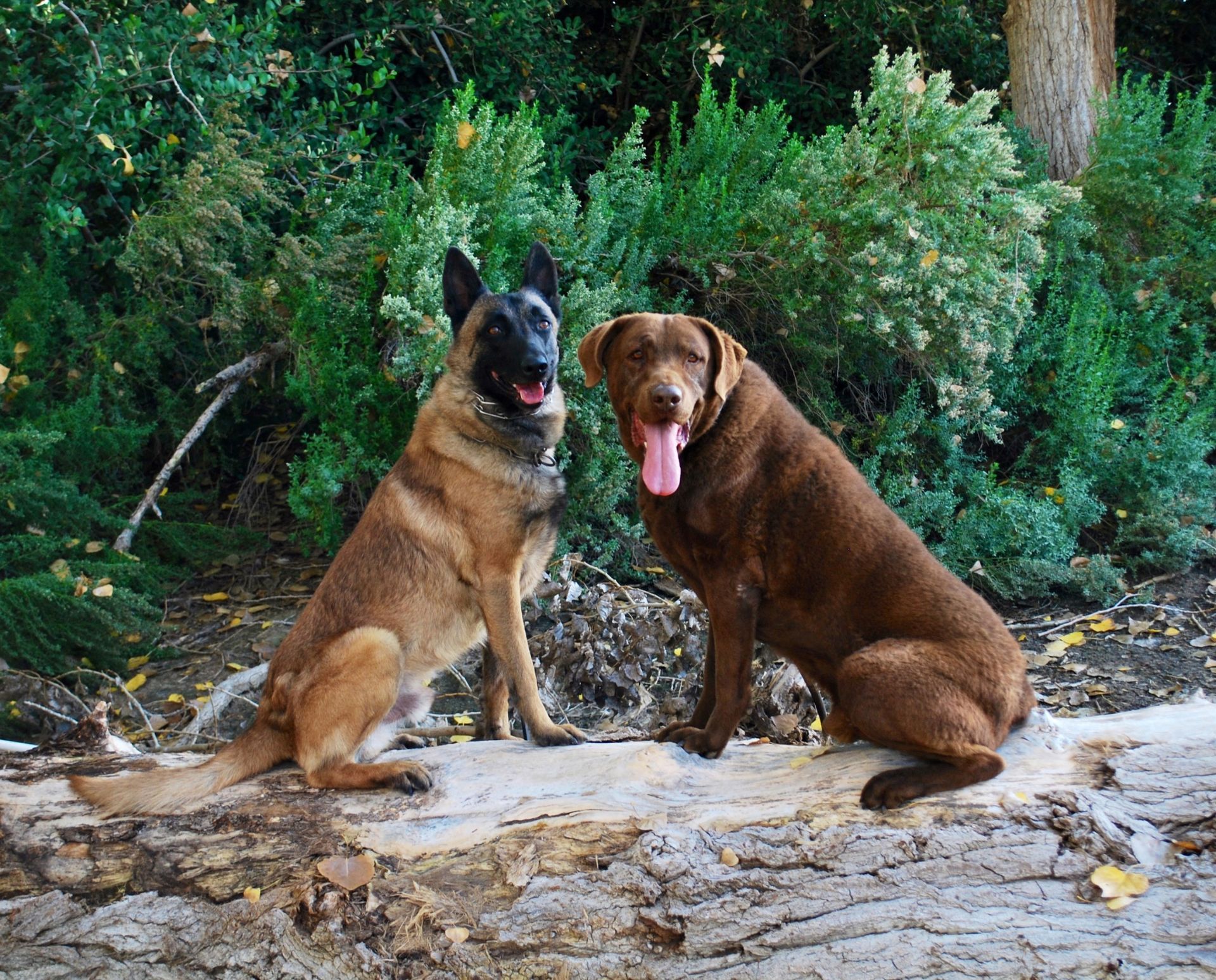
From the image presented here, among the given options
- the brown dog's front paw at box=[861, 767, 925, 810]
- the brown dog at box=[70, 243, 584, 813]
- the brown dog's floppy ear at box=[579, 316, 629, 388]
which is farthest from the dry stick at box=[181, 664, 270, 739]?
the brown dog's front paw at box=[861, 767, 925, 810]

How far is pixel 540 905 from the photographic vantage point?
276 centimetres

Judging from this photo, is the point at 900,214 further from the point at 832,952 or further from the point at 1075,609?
the point at 832,952

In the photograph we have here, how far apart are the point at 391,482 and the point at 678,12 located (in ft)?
23.2

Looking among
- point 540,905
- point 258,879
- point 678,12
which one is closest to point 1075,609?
point 540,905

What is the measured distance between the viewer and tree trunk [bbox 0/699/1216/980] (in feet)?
8.31

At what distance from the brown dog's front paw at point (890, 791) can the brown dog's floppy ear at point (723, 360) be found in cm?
127

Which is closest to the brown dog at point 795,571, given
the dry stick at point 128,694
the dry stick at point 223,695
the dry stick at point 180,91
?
the dry stick at point 223,695

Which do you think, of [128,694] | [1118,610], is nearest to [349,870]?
[128,694]

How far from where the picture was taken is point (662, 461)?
3.17 m

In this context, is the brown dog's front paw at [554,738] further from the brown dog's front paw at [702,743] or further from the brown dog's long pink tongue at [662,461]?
the brown dog's long pink tongue at [662,461]

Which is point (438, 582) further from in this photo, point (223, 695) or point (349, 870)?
point (223, 695)

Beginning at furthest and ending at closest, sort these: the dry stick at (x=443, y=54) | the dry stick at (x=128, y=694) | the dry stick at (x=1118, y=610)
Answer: the dry stick at (x=443, y=54) → the dry stick at (x=1118, y=610) → the dry stick at (x=128, y=694)

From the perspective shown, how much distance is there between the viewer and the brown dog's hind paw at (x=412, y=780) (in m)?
3.19

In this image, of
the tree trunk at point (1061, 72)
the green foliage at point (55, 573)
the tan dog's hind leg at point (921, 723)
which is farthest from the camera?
the tree trunk at point (1061, 72)
